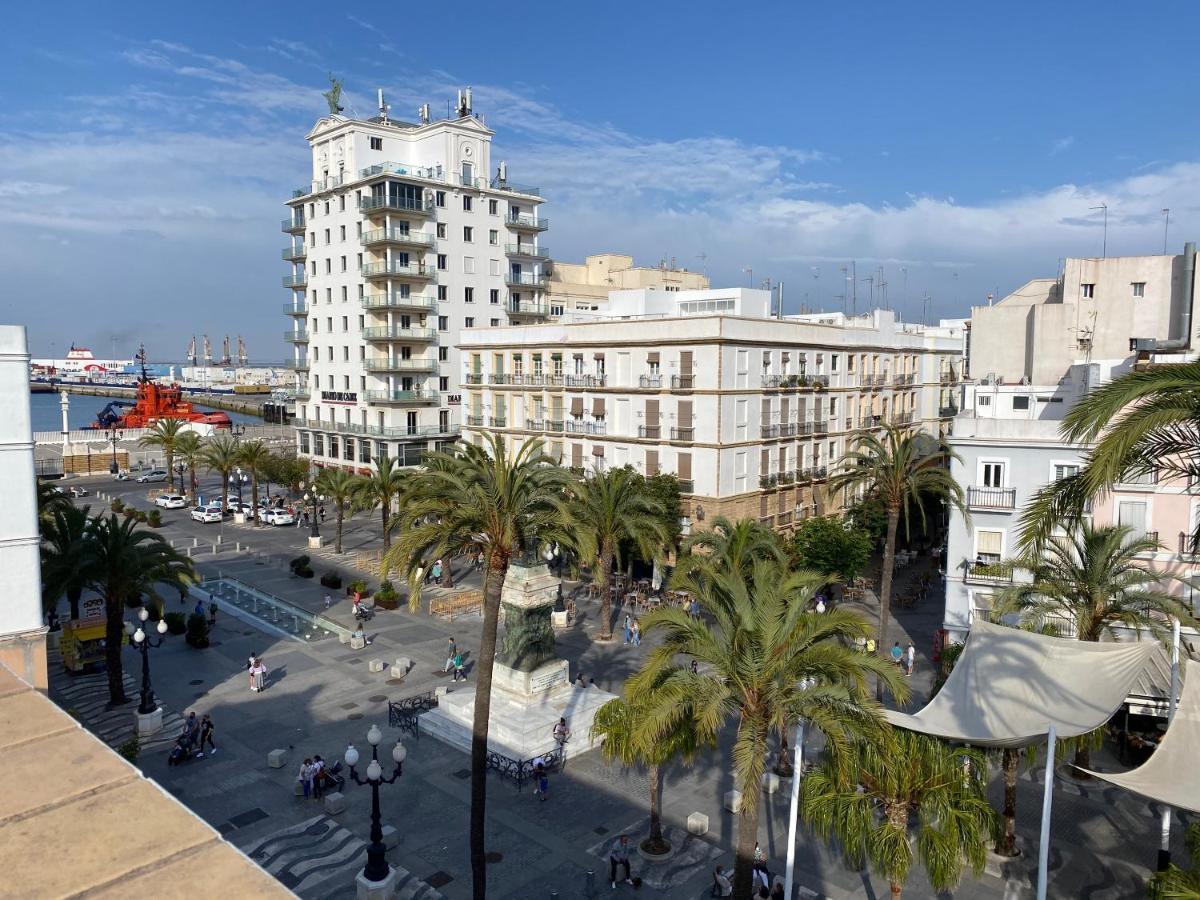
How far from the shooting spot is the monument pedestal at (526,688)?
922 inches

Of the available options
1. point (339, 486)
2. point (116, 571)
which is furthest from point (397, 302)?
point (116, 571)

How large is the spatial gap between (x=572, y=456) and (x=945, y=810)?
1302 inches

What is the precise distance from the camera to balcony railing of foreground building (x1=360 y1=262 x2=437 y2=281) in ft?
197

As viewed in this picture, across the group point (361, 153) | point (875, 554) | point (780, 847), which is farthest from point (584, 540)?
point (361, 153)

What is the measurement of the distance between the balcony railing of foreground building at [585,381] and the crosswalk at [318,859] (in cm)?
2750

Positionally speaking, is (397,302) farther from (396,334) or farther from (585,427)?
(585,427)

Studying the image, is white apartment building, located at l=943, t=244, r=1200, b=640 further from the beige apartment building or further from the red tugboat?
the red tugboat

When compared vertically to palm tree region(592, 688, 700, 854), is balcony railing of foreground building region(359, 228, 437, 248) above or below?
above

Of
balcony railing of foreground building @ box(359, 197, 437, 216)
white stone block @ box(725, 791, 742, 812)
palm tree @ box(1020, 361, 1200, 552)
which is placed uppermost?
balcony railing of foreground building @ box(359, 197, 437, 216)

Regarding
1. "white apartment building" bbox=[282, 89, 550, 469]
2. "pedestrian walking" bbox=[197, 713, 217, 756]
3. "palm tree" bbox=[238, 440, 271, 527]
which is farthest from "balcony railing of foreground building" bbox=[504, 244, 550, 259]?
"pedestrian walking" bbox=[197, 713, 217, 756]

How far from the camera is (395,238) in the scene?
5978 cm

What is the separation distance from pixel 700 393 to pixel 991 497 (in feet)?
46.2

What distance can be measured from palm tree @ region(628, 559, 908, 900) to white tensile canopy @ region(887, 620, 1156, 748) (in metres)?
2.45

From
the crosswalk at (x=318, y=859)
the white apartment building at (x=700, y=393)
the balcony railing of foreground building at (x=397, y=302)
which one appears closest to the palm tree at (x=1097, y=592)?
the crosswalk at (x=318, y=859)
